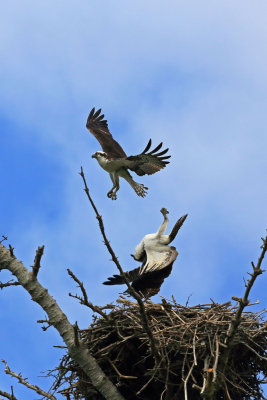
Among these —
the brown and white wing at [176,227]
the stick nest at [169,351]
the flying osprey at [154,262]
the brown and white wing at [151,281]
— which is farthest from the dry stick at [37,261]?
the brown and white wing at [176,227]

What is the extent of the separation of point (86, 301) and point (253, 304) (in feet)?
5.96

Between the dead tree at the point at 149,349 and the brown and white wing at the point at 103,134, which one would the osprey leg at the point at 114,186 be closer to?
the brown and white wing at the point at 103,134

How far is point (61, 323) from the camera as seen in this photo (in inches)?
232

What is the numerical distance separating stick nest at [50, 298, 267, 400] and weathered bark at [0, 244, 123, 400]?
194 mm

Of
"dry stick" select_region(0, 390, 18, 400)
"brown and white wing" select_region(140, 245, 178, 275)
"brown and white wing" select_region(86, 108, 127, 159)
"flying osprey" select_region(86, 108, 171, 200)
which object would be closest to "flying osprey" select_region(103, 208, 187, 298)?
"brown and white wing" select_region(140, 245, 178, 275)

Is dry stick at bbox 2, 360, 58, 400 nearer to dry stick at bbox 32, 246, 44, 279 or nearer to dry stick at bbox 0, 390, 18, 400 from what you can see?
dry stick at bbox 0, 390, 18, 400

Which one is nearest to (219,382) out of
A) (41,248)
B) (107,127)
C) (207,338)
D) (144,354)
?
(207,338)

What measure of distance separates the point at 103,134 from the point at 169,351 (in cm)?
417

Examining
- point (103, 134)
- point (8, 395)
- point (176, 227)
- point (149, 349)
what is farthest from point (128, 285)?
point (103, 134)

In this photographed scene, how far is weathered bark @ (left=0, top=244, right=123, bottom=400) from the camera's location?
5688 mm

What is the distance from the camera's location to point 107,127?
9273 millimetres

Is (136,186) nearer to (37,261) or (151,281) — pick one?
(151,281)

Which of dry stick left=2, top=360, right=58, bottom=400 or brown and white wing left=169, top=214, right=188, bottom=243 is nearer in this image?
dry stick left=2, top=360, right=58, bottom=400

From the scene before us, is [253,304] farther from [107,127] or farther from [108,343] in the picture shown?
[107,127]
